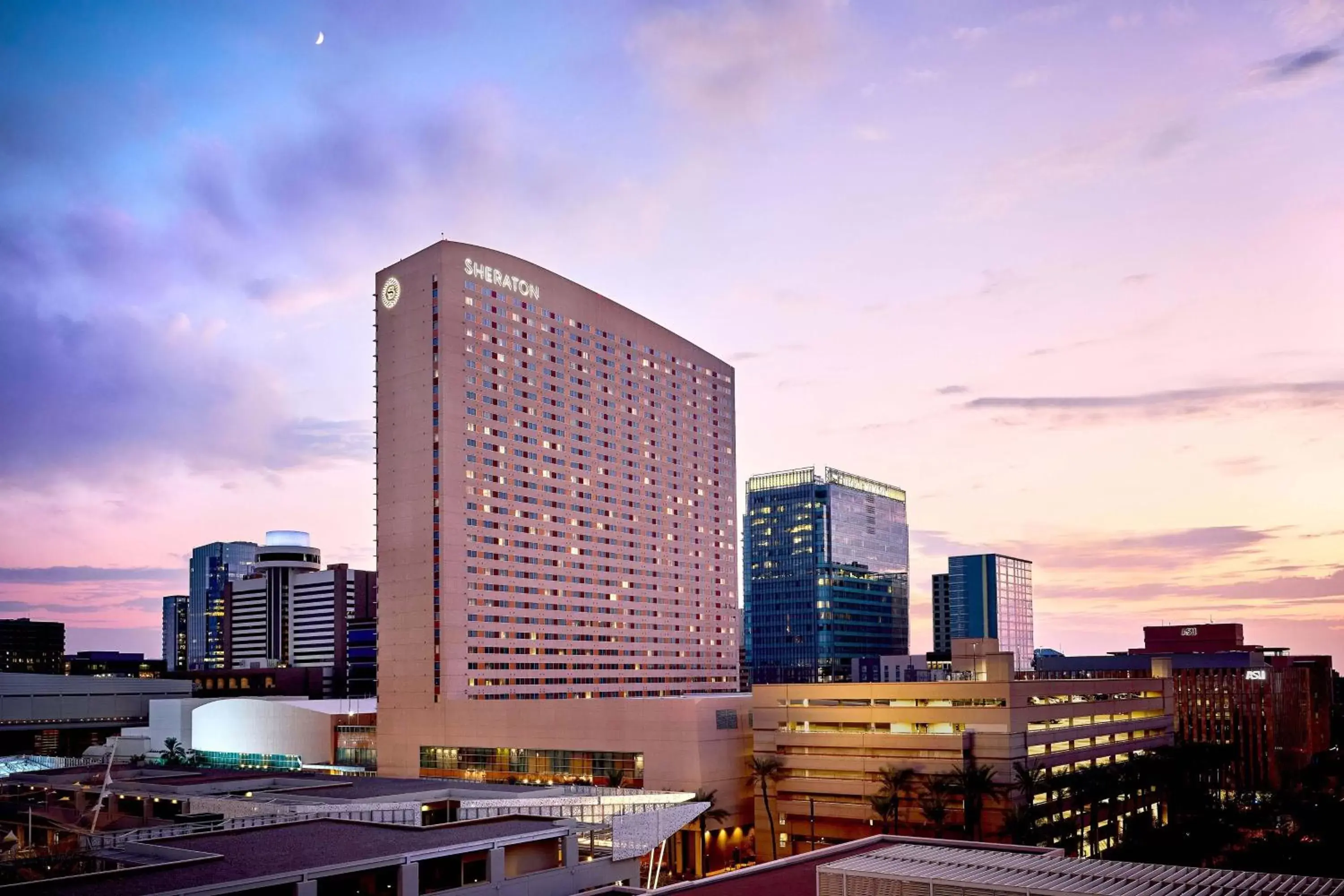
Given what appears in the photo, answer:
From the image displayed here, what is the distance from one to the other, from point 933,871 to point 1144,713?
118 metres

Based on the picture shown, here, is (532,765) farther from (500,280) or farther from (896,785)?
(500,280)

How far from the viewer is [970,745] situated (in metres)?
107

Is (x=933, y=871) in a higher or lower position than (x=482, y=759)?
higher

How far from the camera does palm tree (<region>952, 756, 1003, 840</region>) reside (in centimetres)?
10119

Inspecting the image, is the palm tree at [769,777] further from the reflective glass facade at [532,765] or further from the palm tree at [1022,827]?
the palm tree at [1022,827]

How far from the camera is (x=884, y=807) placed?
4018 inches

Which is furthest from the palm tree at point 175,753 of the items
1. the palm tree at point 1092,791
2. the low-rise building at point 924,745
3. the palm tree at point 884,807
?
the palm tree at point 1092,791

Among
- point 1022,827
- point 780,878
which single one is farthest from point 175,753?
point 780,878

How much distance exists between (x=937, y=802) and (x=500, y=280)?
113183mm

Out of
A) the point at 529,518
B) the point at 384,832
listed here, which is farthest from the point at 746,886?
the point at 529,518

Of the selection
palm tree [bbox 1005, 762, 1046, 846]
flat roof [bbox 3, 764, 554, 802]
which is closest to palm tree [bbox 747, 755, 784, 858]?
flat roof [bbox 3, 764, 554, 802]

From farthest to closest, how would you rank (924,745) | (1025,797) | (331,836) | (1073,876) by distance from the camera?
(924,745) < (1025,797) < (331,836) < (1073,876)

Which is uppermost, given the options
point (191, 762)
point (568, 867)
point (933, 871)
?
point (933, 871)

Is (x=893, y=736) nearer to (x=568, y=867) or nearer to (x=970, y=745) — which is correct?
(x=970, y=745)
